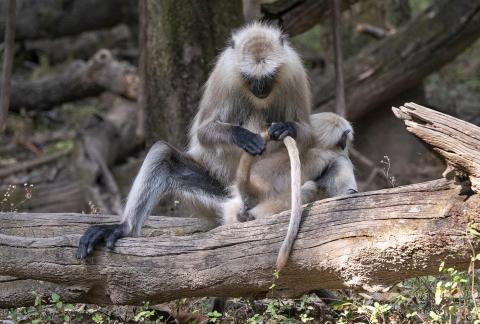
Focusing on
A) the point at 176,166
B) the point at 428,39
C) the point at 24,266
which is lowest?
the point at 24,266

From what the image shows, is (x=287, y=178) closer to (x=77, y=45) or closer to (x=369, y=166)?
(x=369, y=166)

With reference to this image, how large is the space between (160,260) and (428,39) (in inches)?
195

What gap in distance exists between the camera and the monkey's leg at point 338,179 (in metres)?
4.54

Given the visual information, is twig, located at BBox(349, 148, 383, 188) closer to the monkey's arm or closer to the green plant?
the monkey's arm

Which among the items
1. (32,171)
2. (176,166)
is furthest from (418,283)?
(32,171)

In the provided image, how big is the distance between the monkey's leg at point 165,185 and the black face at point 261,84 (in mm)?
712

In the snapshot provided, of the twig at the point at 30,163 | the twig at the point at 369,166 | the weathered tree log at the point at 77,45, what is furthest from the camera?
the weathered tree log at the point at 77,45

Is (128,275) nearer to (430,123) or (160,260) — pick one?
(160,260)

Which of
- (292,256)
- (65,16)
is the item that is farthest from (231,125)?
(65,16)

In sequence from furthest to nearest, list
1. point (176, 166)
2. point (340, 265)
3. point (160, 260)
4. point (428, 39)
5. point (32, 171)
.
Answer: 1. point (32, 171)
2. point (428, 39)
3. point (176, 166)
4. point (160, 260)
5. point (340, 265)

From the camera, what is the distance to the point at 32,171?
9.52 metres

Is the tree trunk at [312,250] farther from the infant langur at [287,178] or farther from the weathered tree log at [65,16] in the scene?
the weathered tree log at [65,16]

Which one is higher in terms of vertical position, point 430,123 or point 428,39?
point 428,39

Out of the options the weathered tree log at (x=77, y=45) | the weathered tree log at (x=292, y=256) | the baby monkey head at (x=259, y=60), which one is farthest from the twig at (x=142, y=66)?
the weathered tree log at (x=77, y=45)
